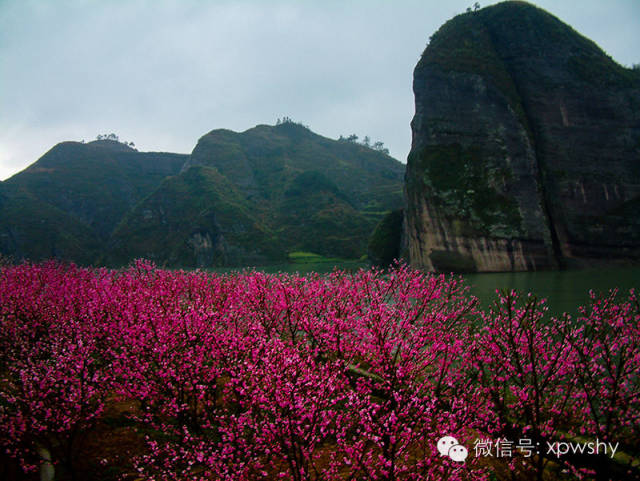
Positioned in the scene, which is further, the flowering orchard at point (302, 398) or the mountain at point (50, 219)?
the mountain at point (50, 219)

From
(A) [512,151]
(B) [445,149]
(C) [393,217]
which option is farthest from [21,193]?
(A) [512,151]

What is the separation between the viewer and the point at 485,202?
234 ft

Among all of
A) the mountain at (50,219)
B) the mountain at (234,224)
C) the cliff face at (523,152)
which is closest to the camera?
the cliff face at (523,152)

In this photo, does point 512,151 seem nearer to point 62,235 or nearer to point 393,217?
point 393,217

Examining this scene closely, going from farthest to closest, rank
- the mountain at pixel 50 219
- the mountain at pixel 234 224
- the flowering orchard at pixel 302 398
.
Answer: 1. the mountain at pixel 234 224
2. the mountain at pixel 50 219
3. the flowering orchard at pixel 302 398

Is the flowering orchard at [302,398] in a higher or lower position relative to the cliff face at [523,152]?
lower

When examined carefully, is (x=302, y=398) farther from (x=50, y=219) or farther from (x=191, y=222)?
(x=50, y=219)

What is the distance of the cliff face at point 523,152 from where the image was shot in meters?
68.3

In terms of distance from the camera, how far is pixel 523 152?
7450 cm

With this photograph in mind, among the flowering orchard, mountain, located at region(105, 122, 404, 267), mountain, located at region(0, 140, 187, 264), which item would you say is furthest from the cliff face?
mountain, located at region(0, 140, 187, 264)

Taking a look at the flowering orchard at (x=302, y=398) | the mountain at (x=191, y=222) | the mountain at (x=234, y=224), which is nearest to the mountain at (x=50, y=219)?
the mountain at (x=191, y=222)

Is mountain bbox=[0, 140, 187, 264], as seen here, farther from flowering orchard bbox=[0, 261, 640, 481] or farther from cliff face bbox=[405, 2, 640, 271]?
flowering orchard bbox=[0, 261, 640, 481]

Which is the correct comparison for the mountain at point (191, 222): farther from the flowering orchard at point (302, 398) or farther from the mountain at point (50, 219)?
the flowering orchard at point (302, 398)

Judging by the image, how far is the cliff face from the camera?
6831cm
